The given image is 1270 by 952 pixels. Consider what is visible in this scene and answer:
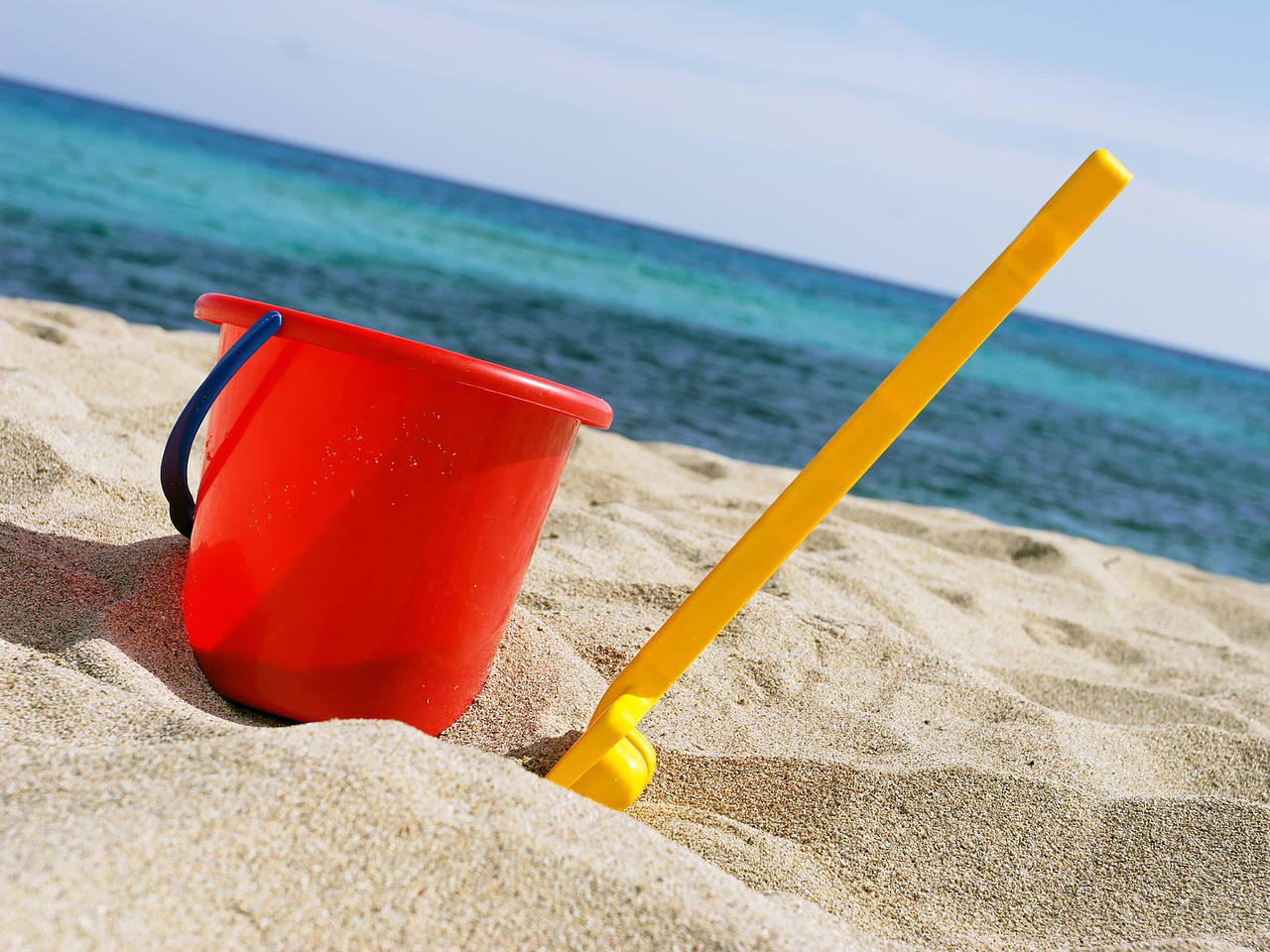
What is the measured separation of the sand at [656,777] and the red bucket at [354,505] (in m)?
0.11

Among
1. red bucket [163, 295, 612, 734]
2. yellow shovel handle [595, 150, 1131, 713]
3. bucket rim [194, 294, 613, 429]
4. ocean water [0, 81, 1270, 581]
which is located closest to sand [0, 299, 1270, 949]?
red bucket [163, 295, 612, 734]

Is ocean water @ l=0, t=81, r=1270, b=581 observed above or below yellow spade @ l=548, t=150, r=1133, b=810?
below

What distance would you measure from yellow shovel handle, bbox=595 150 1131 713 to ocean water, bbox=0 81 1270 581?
4.30 metres

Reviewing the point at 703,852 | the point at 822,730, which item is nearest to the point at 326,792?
the point at 703,852

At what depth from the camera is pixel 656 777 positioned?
5.17 ft

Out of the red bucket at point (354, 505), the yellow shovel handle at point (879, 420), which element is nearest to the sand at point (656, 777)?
the red bucket at point (354, 505)

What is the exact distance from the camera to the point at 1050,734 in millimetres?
1806

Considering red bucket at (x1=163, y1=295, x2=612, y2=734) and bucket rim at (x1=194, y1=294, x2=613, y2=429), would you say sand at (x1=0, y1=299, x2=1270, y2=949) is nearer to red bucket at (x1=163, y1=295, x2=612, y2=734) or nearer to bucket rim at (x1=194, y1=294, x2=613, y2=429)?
red bucket at (x1=163, y1=295, x2=612, y2=734)

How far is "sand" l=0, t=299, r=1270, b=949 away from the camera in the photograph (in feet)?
3.16

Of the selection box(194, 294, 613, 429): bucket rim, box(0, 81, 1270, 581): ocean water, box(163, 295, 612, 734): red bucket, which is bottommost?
box(0, 81, 1270, 581): ocean water

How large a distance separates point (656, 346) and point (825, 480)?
959 cm

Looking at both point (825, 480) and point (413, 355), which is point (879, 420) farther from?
point (413, 355)

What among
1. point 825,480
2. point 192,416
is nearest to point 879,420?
point 825,480

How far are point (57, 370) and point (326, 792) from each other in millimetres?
2470
